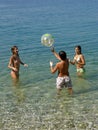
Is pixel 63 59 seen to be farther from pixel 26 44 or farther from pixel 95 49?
pixel 26 44

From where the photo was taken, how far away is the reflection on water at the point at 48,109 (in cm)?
1004

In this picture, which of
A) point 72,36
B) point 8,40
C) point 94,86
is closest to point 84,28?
point 72,36

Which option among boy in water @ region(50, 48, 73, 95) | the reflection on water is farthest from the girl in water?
boy in water @ region(50, 48, 73, 95)

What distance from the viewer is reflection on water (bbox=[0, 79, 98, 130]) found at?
32.9 feet

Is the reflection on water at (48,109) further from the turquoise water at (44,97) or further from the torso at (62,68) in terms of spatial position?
the torso at (62,68)

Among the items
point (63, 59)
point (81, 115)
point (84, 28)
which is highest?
point (84, 28)

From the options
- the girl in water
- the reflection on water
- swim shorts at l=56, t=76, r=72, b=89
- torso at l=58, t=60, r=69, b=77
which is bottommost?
the reflection on water

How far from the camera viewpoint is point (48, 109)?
11.4 metres

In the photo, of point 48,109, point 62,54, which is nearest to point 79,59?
point 62,54

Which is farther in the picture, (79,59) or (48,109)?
(79,59)

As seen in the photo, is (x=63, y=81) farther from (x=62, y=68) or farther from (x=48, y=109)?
(x=48, y=109)

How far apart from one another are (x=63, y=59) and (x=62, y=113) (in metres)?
2.12

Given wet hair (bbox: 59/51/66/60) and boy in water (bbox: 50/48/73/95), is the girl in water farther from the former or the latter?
wet hair (bbox: 59/51/66/60)

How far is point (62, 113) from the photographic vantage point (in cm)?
1097
